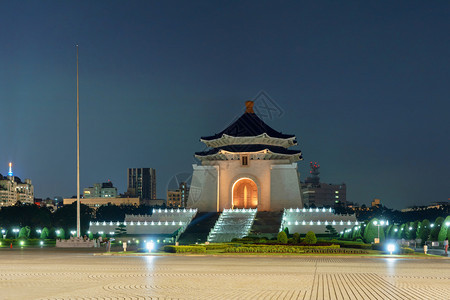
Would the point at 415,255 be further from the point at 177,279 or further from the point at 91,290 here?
the point at 91,290

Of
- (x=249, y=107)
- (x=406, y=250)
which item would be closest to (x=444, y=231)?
(x=406, y=250)

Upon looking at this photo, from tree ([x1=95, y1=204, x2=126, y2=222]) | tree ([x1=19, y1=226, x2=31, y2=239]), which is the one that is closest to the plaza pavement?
tree ([x1=19, y1=226, x2=31, y2=239])

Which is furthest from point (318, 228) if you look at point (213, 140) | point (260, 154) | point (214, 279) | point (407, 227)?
point (214, 279)

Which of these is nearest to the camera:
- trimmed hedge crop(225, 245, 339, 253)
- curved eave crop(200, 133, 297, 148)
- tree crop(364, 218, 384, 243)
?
trimmed hedge crop(225, 245, 339, 253)

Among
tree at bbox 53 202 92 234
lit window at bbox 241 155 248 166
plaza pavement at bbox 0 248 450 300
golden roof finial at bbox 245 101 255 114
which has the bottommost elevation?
tree at bbox 53 202 92 234

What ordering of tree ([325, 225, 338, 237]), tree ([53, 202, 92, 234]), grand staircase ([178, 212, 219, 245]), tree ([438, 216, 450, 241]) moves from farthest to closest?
tree ([53, 202, 92, 234]) < tree ([325, 225, 338, 237]) < grand staircase ([178, 212, 219, 245]) < tree ([438, 216, 450, 241])

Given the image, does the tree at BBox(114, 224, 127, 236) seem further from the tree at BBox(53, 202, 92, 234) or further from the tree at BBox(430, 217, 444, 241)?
the tree at BBox(53, 202, 92, 234)

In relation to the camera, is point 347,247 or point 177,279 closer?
point 177,279

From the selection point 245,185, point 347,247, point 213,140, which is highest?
point 213,140
